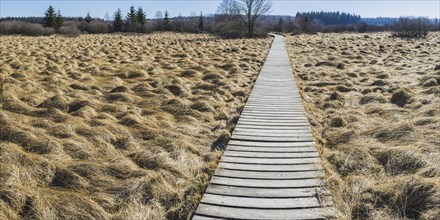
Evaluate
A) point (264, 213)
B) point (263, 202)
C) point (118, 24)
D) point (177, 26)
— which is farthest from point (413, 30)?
point (264, 213)

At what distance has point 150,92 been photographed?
10883mm

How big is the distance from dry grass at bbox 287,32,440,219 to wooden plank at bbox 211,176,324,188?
0.31 metres

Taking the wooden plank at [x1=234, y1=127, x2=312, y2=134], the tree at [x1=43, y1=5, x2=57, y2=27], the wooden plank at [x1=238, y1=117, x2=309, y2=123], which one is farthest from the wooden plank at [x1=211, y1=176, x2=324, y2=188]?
the tree at [x1=43, y1=5, x2=57, y2=27]

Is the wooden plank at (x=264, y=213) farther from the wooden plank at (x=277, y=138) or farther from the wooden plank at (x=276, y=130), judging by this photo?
the wooden plank at (x=276, y=130)

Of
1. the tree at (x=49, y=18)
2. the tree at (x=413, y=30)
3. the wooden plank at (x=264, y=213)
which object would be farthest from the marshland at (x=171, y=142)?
the tree at (x=49, y=18)

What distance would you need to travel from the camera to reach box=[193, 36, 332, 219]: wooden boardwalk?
432 cm

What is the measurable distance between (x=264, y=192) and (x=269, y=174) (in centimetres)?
56

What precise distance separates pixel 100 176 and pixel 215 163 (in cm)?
171

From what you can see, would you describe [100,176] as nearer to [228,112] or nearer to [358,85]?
[228,112]

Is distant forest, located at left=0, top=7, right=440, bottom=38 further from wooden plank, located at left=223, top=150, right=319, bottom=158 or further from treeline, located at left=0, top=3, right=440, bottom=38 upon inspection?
wooden plank, located at left=223, top=150, right=319, bottom=158

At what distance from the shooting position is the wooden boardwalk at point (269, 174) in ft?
14.2

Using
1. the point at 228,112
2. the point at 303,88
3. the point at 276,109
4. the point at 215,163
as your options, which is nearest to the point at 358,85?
the point at 303,88

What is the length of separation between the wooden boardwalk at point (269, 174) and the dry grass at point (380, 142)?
1.00 feet

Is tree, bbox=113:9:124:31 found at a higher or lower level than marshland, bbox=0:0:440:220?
higher
